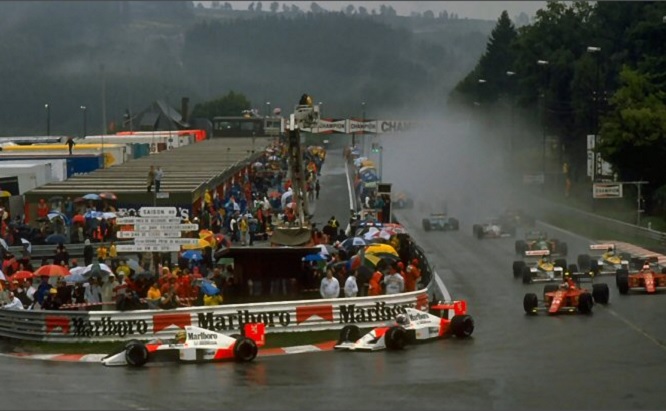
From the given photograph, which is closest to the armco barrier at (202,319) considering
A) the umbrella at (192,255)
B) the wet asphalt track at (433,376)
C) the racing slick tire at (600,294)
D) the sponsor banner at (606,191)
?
the wet asphalt track at (433,376)

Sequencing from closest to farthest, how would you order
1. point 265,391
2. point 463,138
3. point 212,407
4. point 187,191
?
point 212,407, point 265,391, point 187,191, point 463,138

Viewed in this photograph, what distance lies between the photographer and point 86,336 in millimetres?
27875

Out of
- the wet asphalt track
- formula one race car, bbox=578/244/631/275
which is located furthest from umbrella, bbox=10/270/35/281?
formula one race car, bbox=578/244/631/275

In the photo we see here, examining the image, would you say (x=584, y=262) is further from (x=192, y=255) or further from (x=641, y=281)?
(x=192, y=255)

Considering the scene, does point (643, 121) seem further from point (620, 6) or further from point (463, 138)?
point (463, 138)

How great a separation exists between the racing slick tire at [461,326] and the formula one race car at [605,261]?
A: 11804 mm

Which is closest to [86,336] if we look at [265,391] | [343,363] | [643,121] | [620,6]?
[343,363]

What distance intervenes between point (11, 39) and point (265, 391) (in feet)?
244

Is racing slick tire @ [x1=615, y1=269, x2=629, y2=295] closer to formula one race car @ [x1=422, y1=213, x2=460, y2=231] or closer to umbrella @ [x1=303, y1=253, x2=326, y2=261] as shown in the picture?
umbrella @ [x1=303, y1=253, x2=326, y2=261]

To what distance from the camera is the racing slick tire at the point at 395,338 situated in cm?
2620

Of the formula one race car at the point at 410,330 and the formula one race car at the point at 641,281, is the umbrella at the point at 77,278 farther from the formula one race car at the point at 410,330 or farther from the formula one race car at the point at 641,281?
the formula one race car at the point at 641,281

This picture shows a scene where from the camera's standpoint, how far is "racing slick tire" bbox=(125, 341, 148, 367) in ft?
80.3

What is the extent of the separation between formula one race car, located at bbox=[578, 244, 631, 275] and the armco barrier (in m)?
10.8

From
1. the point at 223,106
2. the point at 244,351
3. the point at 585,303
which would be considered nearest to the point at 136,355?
the point at 244,351
